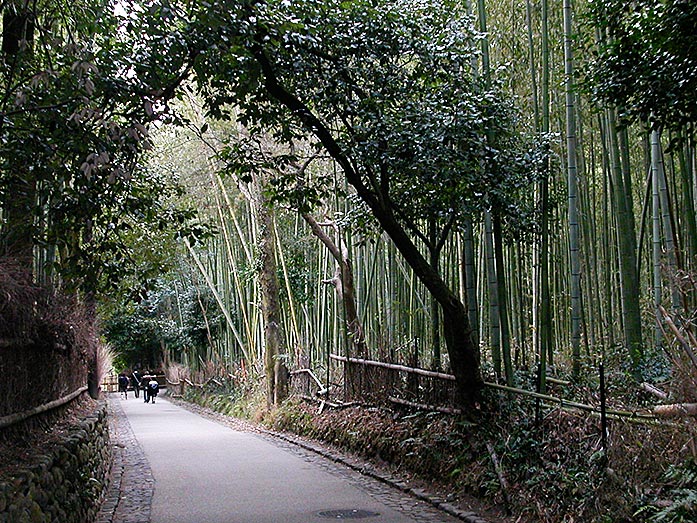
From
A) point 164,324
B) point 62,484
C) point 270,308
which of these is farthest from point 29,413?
point 164,324

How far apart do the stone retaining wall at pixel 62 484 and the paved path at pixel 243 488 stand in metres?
0.39

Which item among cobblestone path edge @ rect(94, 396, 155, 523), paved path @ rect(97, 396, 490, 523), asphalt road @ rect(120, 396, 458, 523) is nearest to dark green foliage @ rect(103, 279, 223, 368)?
cobblestone path edge @ rect(94, 396, 155, 523)

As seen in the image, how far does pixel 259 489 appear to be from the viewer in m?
8.37

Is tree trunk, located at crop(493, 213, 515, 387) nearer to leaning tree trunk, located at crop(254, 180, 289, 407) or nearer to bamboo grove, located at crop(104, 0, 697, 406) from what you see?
bamboo grove, located at crop(104, 0, 697, 406)

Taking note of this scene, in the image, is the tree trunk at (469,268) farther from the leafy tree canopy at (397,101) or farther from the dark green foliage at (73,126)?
the dark green foliage at (73,126)

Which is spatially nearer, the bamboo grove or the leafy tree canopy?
the leafy tree canopy

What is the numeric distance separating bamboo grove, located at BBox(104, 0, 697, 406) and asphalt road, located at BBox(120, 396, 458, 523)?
166cm

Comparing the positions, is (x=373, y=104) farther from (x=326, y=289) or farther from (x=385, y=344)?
(x=326, y=289)

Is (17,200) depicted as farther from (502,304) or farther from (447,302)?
(502,304)

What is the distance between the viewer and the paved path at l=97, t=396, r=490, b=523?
23.0 ft

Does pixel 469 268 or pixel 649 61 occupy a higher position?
pixel 649 61

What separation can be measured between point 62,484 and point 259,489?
9.95ft

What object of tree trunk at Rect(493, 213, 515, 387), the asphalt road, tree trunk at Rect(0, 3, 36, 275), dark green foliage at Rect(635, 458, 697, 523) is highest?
tree trunk at Rect(0, 3, 36, 275)

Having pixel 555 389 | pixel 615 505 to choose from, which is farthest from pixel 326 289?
pixel 615 505
